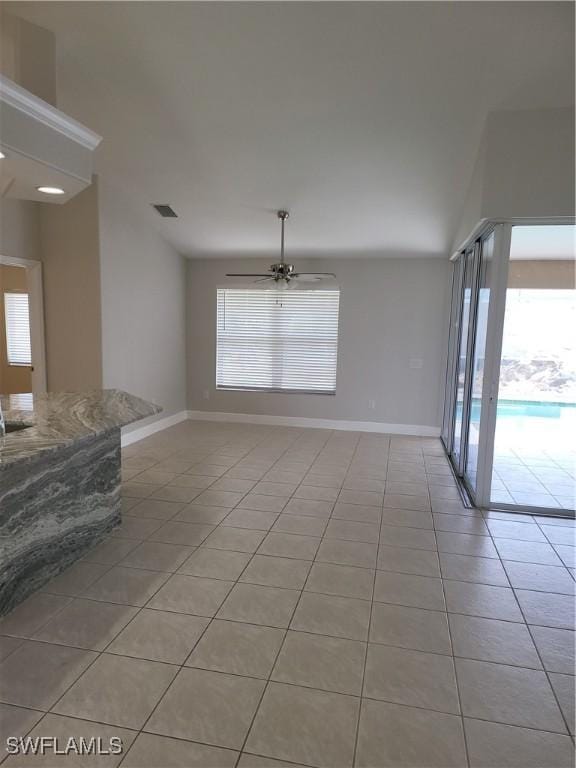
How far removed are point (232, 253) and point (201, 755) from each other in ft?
19.4

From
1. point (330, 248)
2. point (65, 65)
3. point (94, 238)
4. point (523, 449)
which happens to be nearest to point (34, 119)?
point (65, 65)

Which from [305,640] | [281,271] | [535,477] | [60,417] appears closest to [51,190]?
[60,417]

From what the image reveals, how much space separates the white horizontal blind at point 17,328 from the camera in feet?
20.3

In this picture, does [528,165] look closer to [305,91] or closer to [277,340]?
[305,91]

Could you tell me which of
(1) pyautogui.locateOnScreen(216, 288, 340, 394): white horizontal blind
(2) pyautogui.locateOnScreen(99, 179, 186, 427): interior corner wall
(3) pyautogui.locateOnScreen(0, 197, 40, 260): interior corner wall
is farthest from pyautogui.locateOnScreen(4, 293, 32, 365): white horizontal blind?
(1) pyautogui.locateOnScreen(216, 288, 340, 394): white horizontal blind

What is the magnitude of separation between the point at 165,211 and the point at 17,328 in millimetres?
2644

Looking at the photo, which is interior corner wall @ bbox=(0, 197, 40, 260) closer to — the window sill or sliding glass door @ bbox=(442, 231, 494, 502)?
the window sill

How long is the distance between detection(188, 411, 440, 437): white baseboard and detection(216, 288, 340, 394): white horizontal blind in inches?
17.0

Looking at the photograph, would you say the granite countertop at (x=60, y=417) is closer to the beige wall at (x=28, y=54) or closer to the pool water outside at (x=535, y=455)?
the beige wall at (x=28, y=54)

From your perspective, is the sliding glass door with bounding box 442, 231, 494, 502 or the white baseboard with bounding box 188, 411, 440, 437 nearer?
the sliding glass door with bounding box 442, 231, 494, 502

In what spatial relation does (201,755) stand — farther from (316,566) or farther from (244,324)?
(244,324)

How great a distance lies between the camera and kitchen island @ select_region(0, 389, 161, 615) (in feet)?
7.69

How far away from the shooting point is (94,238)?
4.82 meters

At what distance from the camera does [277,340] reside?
6.90 meters
